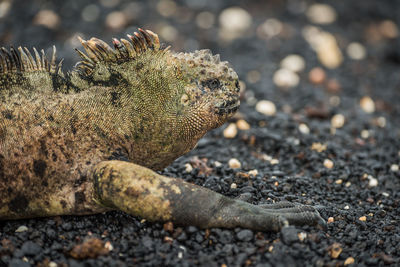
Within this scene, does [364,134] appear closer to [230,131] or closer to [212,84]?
[230,131]

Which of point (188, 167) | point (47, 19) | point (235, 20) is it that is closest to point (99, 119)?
point (188, 167)

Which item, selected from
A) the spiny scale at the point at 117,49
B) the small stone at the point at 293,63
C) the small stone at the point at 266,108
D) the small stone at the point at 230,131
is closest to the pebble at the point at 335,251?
the spiny scale at the point at 117,49

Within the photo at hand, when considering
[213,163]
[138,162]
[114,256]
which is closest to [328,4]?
[213,163]

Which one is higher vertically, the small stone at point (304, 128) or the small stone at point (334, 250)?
the small stone at point (304, 128)

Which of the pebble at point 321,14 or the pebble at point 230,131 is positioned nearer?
the pebble at point 230,131

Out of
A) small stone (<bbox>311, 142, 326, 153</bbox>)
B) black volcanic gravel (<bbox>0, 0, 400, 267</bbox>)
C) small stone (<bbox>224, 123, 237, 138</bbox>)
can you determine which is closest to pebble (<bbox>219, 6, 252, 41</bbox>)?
black volcanic gravel (<bbox>0, 0, 400, 267</bbox>)

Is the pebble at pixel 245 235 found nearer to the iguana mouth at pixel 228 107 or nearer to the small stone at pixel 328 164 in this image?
the iguana mouth at pixel 228 107

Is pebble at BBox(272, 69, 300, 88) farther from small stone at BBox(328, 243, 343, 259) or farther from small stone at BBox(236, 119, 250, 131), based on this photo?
small stone at BBox(328, 243, 343, 259)
